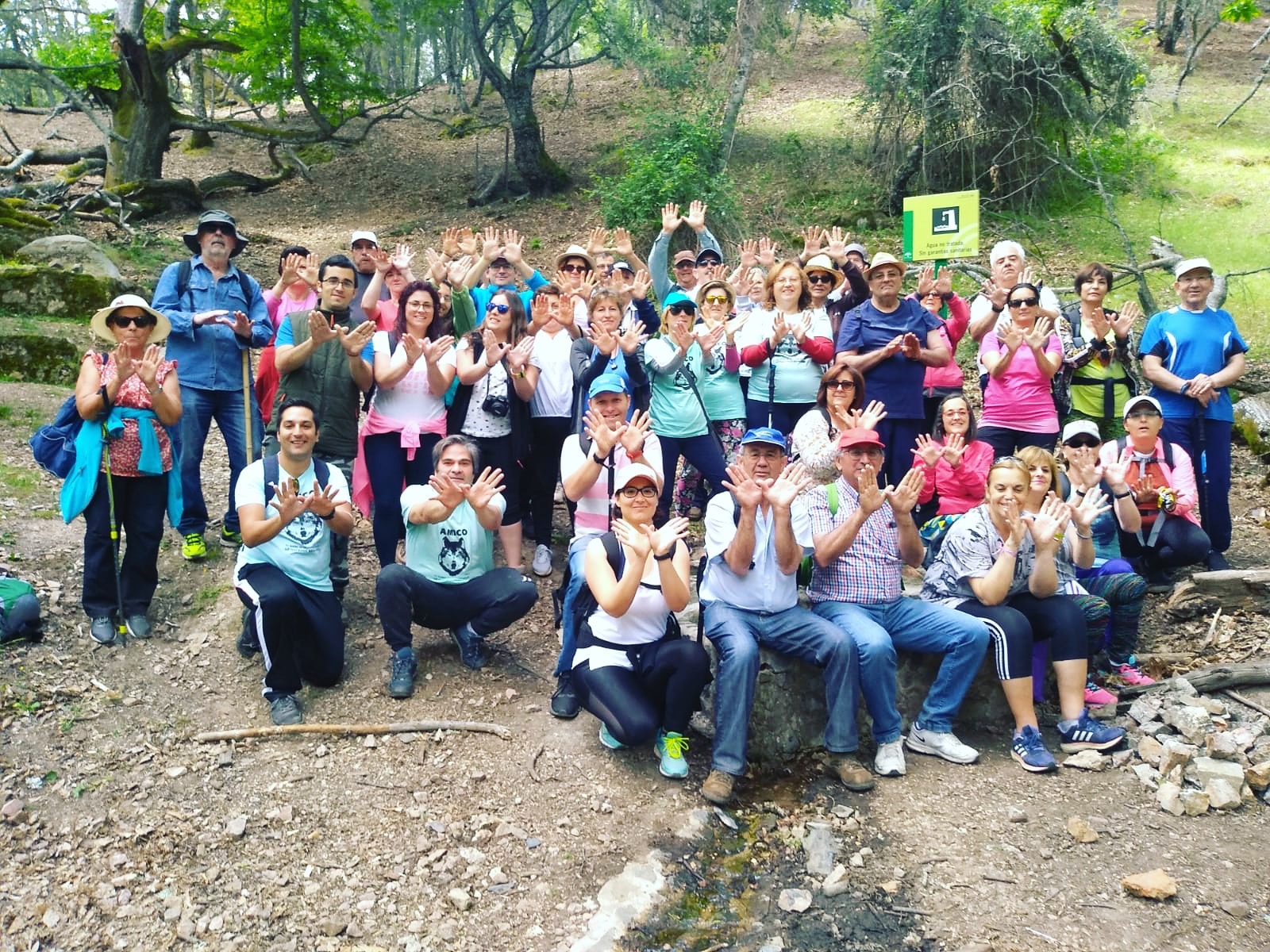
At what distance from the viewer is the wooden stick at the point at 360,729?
189 inches

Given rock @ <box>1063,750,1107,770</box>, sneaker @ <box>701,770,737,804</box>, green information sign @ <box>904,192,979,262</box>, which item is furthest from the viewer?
green information sign @ <box>904,192,979,262</box>

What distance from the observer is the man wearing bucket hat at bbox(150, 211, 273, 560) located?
608 centimetres

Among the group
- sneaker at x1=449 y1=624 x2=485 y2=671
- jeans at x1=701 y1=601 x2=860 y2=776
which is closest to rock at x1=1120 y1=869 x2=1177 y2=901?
jeans at x1=701 y1=601 x2=860 y2=776

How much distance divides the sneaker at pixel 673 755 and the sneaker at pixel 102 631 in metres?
3.30

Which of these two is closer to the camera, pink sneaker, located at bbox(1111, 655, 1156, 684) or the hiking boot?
the hiking boot

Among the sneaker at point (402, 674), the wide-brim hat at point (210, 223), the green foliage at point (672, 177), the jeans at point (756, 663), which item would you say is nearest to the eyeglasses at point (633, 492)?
the jeans at point (756, 663)

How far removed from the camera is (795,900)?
12.8ft

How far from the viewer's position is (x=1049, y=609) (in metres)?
4.92

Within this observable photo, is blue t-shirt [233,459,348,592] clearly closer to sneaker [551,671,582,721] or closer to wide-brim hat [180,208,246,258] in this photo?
sneaker [551,671,582,721]

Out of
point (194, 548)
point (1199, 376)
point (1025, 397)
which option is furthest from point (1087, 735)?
point (194, 548)

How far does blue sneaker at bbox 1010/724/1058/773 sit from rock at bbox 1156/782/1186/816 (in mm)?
458

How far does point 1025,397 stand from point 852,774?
118 inches

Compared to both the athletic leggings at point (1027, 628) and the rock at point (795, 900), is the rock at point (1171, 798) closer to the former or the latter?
the athletic leggings at point (1027, 628)

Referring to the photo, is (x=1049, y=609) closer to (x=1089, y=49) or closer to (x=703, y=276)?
(x=703, y=276)
